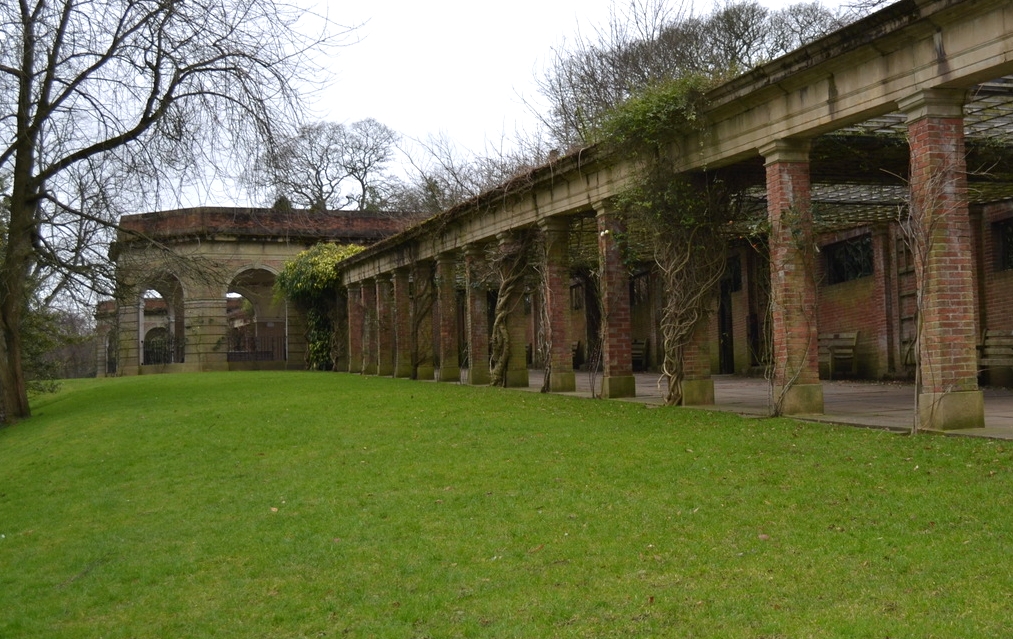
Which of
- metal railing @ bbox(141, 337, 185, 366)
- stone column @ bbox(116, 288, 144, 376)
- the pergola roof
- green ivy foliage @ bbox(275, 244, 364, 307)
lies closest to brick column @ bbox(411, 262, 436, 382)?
green ivy foliage @ bbox(275, 244, 364, 307)

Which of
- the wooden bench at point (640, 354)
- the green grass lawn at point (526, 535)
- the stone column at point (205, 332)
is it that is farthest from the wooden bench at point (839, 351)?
the stone column at point (205, 332)

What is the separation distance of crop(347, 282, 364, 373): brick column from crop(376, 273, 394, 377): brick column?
131 inches

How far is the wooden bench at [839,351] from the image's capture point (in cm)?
2106

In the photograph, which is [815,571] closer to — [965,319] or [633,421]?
[965,319]

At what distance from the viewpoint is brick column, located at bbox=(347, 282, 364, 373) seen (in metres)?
31.8

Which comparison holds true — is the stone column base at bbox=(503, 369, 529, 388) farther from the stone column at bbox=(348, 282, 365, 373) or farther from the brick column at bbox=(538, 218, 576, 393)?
the stone column at bbox=(348, 282, 365, 373)

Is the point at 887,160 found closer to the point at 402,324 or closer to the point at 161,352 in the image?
the point at 402,324

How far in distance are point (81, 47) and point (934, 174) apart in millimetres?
13524

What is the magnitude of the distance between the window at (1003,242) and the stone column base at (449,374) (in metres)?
12.0

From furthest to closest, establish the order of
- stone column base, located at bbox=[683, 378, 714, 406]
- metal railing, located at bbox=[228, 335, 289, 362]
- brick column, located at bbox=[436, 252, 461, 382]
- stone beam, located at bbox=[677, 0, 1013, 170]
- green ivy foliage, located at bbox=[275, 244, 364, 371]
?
metal railing, located at bbox=[228, 335, 289, 362] < green ivy foliage, located at bbox=[275, 244, 364, 371] < brick column, located at bbox=[436, 252, 461, 382] < stone column base, located at bbox=[683, 378, 714, 406] < stone beam, located at bbox=[677, 0, 1013, 170]

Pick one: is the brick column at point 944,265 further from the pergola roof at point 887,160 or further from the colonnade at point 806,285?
the pergola roof at point 887,160

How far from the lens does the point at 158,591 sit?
20.7 feet

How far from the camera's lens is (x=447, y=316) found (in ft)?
76.9

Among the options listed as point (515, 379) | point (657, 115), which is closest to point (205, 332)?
point (515, 379)
